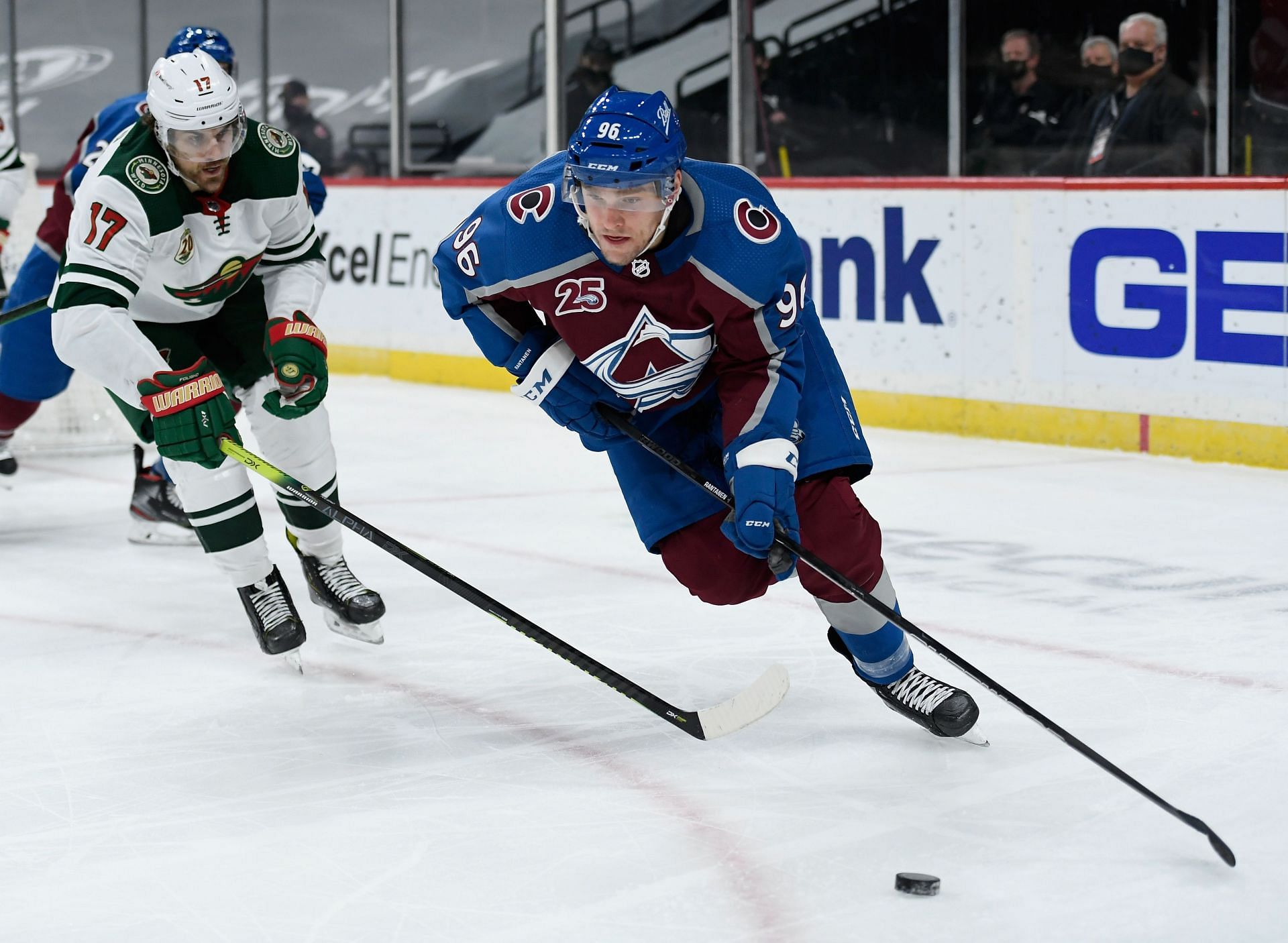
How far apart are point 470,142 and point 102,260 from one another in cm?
683

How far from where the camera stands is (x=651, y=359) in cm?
242

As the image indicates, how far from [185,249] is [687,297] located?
1.09 m

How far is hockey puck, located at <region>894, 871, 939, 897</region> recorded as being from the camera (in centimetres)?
192

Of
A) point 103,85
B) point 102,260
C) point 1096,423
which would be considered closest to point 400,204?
point 1096,423

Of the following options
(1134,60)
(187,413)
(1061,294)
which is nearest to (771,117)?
(1134,60)

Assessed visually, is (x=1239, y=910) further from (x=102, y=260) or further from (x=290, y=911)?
(x=102, y=260)

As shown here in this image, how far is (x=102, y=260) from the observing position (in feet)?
9.23

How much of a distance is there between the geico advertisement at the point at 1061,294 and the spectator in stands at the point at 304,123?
4.14 metres

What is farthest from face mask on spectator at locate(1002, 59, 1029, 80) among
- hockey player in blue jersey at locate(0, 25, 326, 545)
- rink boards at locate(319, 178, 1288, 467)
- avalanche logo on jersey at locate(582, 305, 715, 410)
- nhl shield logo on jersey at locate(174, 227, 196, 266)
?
avalanche logo on jersey at locate(582, 305, 715, 410)

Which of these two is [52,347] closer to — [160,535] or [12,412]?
[12,412]

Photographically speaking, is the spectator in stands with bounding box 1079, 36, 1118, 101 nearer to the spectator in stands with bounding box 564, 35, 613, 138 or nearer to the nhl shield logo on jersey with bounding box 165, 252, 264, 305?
the spectator in stands with bounding box 564, 35, 613, 138

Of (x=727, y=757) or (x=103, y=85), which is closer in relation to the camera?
(x=727, y=757)

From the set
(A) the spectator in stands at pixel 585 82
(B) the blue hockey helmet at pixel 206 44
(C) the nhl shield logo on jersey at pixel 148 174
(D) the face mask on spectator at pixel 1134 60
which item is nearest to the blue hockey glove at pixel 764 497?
(C) the nhl shield logo on jersey at pixel 148 174

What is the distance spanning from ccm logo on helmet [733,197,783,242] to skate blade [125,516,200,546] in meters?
2.29
